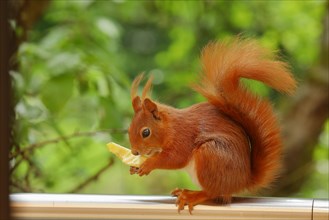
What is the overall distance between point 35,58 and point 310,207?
0.80 metres

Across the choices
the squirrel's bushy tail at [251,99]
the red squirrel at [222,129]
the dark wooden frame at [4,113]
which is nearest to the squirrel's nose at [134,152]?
the red squirrel at [222,129]

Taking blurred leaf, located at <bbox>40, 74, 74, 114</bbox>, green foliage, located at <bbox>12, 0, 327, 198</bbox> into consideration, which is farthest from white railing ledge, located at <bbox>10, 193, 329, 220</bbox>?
blurred leaf, located at <bbox>40, 74, 74, 114</bbox>

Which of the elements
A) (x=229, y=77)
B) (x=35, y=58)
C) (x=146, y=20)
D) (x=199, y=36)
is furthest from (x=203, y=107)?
(x=146, y=20)

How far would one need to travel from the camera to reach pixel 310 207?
0.64 meters

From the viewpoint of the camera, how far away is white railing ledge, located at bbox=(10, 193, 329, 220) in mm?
626

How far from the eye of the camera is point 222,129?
0.78 meters

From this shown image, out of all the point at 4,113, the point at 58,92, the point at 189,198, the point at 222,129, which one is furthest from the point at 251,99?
the point at 4,113

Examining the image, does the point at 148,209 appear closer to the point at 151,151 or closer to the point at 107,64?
the point at 151,151

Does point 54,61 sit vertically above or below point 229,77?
below

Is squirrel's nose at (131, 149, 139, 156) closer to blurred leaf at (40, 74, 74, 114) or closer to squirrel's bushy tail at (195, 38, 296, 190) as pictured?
squirrel's bushy tail at (195, 38, 296, 190)

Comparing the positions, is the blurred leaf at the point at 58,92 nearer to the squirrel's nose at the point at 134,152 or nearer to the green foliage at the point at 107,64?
the green foliage at the point at 107,64

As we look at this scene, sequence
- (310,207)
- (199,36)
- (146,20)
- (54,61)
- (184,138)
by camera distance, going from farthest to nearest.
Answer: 1. (146,20)
2. (199,36)
3. (54,61)
4. (184,138)
5. (310,207)

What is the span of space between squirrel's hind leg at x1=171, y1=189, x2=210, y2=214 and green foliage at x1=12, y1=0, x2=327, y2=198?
0.18 metres

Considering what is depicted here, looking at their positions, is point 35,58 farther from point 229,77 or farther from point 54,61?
point 229,77
